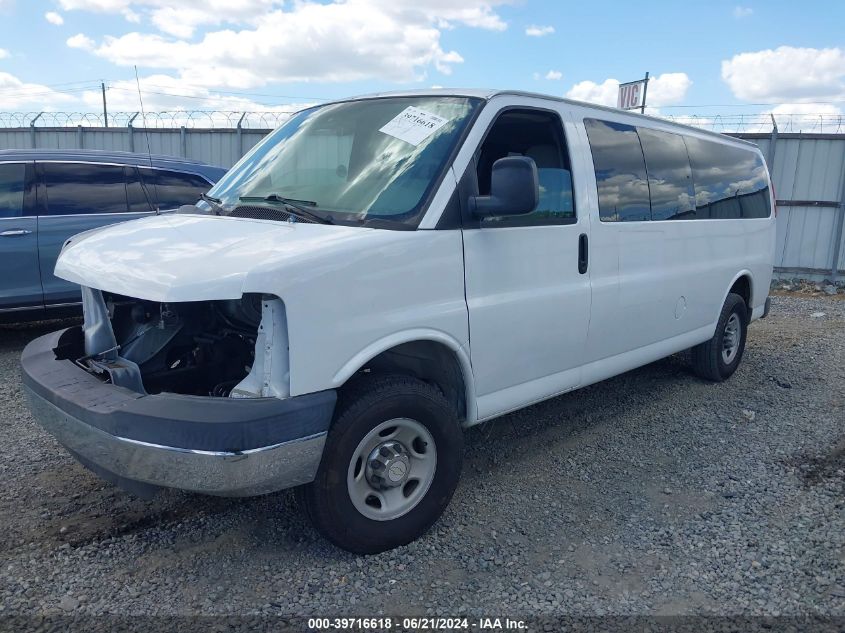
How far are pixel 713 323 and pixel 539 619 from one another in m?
3.77

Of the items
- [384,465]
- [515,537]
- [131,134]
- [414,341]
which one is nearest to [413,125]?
[414,341]

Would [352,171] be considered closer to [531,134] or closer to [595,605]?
[531,134]

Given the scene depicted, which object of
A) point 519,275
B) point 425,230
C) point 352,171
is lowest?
point 519,275

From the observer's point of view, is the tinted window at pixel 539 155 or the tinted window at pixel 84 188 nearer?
the tinted window at pixel 539 155

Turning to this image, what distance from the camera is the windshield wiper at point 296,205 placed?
3330 mm

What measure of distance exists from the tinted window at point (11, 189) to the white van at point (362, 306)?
11.6 ft

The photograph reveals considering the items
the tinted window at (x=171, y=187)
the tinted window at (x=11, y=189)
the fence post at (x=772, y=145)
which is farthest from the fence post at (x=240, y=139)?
the fence post at (x=772, y=145)

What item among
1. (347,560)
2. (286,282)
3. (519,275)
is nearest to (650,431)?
(519,275)

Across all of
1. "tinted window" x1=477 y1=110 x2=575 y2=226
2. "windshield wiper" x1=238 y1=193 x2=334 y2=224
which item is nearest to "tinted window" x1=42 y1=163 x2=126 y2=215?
"windshield wiper" x1=238 y1=193 x2=334 y2=224

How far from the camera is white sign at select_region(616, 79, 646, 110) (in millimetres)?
14547

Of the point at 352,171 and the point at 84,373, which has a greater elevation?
the point at 352,171

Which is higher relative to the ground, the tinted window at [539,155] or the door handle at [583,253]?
the tinted window at [539,155]

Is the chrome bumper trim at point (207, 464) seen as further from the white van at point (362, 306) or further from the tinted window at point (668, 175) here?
the tinted window at point (668, 175)

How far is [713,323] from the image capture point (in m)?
5.88
